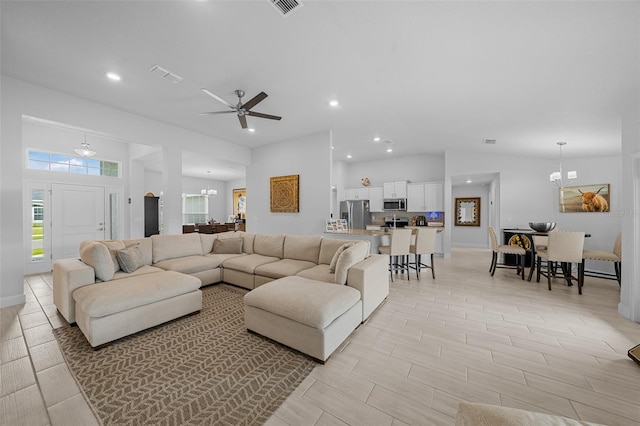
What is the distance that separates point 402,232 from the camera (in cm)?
439

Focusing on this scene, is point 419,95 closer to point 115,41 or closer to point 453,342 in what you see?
point 453,342

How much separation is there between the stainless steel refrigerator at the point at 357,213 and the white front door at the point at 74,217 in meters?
6.93

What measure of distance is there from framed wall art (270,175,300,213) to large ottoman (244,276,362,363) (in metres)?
3.39

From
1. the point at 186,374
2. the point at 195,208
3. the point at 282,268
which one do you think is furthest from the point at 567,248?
the point at 195,208

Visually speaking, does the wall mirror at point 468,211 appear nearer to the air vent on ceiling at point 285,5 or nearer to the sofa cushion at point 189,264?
the sofa cushion at point 189,264

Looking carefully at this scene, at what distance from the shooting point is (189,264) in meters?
3.72

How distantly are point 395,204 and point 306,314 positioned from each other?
247 inches

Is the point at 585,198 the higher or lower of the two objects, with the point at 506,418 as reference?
higher

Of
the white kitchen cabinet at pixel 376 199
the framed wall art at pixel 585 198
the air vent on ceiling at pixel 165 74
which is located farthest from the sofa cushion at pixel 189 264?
the framed wall art at pixel 585 198

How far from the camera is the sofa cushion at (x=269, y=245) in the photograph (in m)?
4.26

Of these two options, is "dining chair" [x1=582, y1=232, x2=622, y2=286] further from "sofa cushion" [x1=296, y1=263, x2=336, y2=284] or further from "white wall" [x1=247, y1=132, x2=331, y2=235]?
"white wall" [x1=247, y1=132, x2=331, y2=235]

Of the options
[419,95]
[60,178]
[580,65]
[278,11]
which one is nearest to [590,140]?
[580,65]

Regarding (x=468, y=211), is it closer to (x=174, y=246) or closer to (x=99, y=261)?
(x=174, y=246)

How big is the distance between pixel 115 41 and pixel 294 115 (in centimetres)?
254
